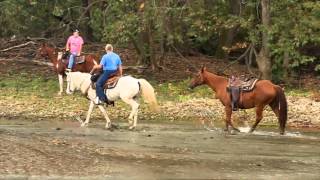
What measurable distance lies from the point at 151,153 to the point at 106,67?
5772 millimetres

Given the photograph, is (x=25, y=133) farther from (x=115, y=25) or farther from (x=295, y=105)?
(x=115, y=25)

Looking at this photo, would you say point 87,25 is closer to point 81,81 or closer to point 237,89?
point 81,81

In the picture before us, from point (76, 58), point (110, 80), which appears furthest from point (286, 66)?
point (110, 80)

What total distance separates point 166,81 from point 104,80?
1332cm

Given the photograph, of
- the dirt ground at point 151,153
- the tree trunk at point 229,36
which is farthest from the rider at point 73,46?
the tree trunk at point 229,36

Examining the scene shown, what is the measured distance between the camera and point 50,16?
132ft

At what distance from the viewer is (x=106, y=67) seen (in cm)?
1939

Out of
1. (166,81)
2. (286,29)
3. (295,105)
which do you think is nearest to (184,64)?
(166,81)

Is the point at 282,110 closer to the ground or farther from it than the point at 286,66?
Result: farther from it

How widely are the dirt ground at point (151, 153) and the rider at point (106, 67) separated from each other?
0.92m

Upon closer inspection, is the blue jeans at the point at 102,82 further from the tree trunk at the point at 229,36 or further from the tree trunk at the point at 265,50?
the tree trunk at the point at 229,36

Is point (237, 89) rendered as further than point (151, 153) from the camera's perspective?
Yes

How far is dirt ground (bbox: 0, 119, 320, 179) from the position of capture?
38.0 feet

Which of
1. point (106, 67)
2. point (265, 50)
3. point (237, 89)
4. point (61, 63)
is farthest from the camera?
point (265, 50)
